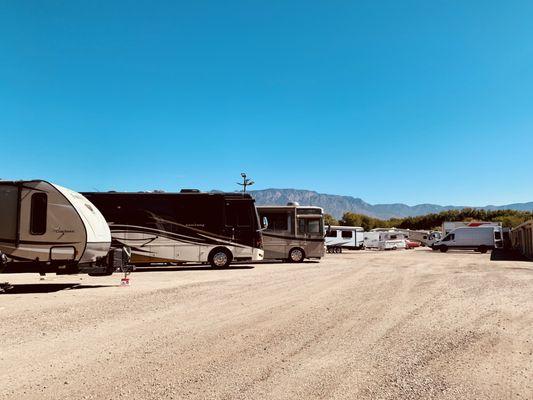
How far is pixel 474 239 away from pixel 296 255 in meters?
25.9

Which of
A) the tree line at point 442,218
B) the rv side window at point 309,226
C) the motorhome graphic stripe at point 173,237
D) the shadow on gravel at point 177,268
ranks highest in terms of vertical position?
the tree line at point 442,218

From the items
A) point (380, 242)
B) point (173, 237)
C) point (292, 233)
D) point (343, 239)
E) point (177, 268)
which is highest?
point (292, 233)

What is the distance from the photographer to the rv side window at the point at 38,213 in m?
11.4

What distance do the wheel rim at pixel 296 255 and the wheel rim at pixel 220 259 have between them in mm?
5685

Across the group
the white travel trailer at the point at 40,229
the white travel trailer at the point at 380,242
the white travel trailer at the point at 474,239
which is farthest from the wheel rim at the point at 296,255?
the white travel trailer at the point at 380,242

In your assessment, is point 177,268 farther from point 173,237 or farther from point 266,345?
point 266,345

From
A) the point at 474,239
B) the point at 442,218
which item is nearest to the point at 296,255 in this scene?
the point at 474,239

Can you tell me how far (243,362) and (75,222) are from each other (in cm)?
813

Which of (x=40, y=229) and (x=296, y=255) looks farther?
(x=296, y=255)

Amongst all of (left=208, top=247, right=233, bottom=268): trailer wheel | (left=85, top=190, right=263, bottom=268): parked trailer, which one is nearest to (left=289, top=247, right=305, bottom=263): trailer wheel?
(left=85, top=190, right=263, bottom=268): parked trailer

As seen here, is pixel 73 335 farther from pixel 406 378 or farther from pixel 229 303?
pixel 406 378

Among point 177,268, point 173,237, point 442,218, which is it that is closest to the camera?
point 173,237

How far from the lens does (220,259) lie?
1866 centimetres

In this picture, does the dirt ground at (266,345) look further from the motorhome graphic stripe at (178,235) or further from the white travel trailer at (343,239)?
the white travel trailer at (343,239)
